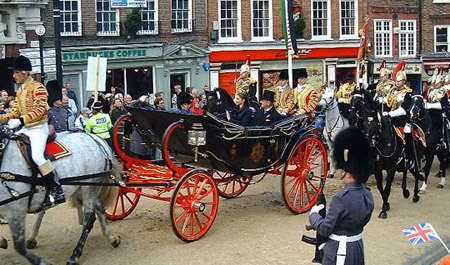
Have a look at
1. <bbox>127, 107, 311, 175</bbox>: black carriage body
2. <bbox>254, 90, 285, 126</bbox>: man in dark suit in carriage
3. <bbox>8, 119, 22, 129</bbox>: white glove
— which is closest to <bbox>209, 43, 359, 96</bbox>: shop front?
<bbox>254, 90, 285, 126</bbox>: man in dark suit in carriage

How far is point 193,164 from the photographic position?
917cm

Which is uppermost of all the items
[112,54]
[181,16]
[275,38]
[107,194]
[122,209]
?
[181,16]

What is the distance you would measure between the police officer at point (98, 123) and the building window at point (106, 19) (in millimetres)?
10398

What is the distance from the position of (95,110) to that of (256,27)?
50.8 ft

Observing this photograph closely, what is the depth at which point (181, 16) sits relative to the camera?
81.2 feet

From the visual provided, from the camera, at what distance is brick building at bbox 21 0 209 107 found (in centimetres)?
2165

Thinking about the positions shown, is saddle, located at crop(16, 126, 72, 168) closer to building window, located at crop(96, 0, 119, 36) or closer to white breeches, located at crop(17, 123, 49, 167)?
→ white breeches, located at crop(17, 123, 49, 167)

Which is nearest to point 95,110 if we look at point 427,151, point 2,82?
point 427,151

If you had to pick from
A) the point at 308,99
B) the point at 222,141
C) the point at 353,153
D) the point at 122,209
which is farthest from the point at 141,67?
the point at 353,153

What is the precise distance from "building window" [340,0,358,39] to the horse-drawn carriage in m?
19.8

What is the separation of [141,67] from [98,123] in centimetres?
1118

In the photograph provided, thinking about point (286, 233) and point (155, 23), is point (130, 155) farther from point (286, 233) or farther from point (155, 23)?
point (155, 23)

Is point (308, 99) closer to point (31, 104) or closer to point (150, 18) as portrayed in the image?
point (31, 104)

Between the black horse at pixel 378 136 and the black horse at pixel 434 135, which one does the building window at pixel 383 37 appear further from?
the black horse at pixel 378 136
